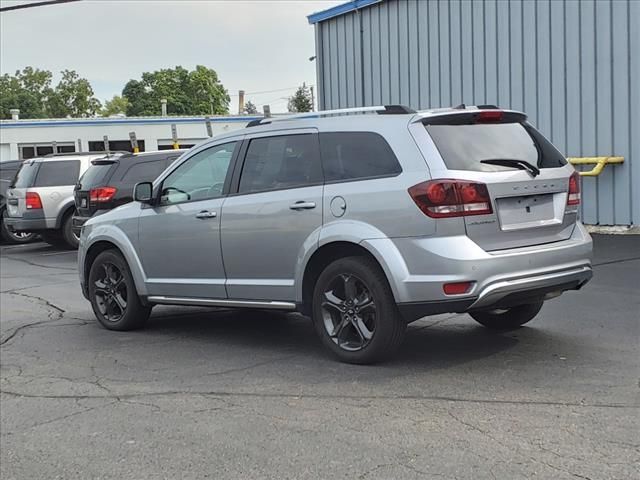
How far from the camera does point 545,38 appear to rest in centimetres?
1366

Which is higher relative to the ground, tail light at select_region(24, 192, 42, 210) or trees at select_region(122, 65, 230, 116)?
trees at select_region(122, 65, 230, 116)

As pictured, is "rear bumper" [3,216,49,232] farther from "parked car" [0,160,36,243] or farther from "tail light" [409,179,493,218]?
"tail light" [409,179,493,218]

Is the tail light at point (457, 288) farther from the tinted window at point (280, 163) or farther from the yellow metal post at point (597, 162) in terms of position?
the yellow metal post at point (597, 162)

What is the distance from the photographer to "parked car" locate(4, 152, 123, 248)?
15.9m

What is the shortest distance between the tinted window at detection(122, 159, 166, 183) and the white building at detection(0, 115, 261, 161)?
2810cm

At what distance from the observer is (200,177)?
23.3 ft

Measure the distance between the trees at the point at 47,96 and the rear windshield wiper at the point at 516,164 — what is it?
3926 inches

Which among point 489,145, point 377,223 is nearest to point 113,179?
point 377,223

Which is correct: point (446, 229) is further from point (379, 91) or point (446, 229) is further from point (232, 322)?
point (379, 91)

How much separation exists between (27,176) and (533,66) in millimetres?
10254

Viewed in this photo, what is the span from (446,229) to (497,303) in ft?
2.12

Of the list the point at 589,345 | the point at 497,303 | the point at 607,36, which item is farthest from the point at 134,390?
the point at 607,36

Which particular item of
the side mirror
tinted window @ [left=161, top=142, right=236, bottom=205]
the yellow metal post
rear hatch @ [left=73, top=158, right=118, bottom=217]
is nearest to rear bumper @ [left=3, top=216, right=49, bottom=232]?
rear hatch @ [left=73, top=158, right=118, bottom=217]

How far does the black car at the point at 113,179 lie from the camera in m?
13.4
